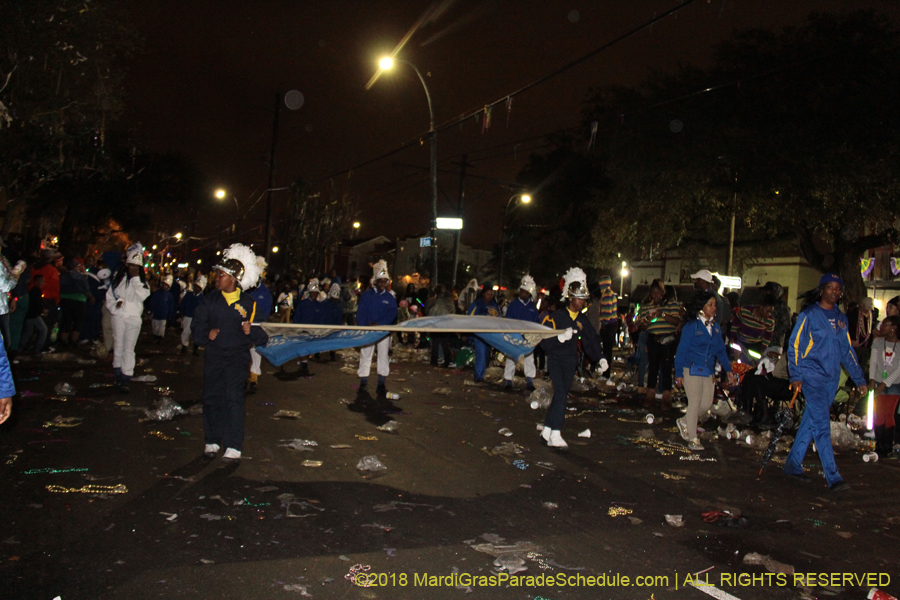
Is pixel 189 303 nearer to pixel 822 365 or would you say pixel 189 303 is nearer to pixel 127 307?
pixel 127 307

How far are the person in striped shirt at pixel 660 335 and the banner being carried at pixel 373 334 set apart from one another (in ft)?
10.8

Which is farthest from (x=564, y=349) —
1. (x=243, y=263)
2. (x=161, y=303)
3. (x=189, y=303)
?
(x=161, y=303)

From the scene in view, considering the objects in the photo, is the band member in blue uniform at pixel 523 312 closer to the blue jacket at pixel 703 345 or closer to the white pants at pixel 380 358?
the white pants at pixel 380 358

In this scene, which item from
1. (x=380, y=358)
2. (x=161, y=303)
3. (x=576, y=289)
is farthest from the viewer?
(x=161, y=303)

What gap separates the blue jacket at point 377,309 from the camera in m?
11.9

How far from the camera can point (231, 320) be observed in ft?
23.1

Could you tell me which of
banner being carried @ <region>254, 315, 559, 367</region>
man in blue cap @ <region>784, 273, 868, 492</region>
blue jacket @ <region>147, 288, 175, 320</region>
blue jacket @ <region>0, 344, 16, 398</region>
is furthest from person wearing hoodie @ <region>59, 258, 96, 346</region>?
man in blue cap @ <region>784, 273, 868, 492</region>

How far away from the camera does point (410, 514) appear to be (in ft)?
17.8

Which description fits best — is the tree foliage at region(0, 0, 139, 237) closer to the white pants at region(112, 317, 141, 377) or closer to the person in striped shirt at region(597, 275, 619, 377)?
the white pants at region(112, 317, 141, 377)

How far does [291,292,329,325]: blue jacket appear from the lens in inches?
600

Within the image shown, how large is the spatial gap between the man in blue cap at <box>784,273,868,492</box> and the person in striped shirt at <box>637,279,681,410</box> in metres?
4.21

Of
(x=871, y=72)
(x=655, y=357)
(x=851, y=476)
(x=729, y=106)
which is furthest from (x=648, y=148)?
(x=851, y=476)

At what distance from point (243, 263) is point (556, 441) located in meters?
4.12

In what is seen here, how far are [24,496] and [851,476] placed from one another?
27.0 ft
